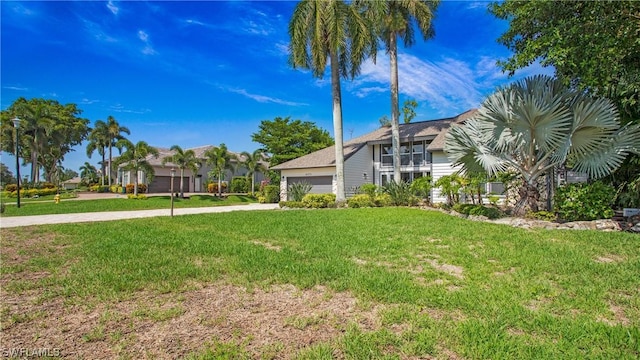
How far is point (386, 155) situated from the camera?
75.7 feet

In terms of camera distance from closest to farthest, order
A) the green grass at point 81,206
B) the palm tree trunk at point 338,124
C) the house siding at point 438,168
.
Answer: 1. the green grass at point 81,206
2. the house siding at point 438,168
3. the palm tree trunk at point 338,124

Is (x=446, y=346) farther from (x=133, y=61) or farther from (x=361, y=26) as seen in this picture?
(x=361, y=26)

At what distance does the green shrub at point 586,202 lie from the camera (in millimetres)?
9461

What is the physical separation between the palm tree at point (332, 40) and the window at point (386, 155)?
18.7 ft

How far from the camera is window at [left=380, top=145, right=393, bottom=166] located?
2297 cm

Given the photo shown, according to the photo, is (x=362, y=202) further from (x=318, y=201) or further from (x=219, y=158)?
(x=219, y=158)

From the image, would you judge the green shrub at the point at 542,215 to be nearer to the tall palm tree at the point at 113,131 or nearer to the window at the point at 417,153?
the window at the point at 417,153

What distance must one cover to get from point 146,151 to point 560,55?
91.3 feet

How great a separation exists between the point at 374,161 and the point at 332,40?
9.43 metres

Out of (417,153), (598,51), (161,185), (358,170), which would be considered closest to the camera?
(598,51)

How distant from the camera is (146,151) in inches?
1062

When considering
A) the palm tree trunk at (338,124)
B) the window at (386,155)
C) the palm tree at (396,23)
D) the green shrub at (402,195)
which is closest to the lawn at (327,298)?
the green shrub at (402,195)

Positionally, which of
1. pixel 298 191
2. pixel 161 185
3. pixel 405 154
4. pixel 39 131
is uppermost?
pixel 39 131

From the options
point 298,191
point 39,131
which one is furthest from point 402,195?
point 39,131
